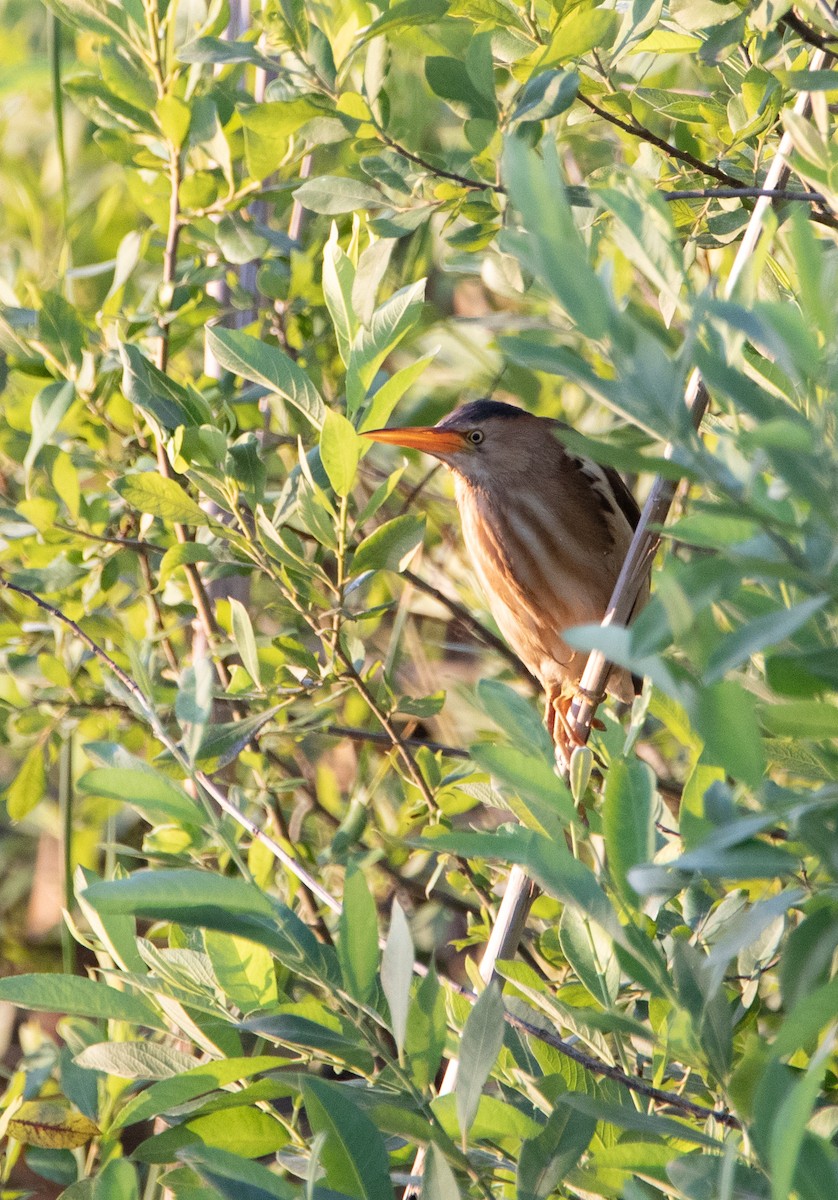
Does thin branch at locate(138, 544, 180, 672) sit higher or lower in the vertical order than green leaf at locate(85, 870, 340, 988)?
lower

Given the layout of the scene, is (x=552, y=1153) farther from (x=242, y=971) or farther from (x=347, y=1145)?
(x=242, y=971)

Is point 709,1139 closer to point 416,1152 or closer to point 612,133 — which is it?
point 416,1152

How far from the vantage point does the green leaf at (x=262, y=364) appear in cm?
184

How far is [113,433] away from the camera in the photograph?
2.79 metres

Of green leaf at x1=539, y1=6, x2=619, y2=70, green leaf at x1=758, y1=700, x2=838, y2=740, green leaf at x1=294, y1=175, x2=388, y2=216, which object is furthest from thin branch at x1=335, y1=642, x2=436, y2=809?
green leaf at x1=758, y1=700, x2=838, y2=740

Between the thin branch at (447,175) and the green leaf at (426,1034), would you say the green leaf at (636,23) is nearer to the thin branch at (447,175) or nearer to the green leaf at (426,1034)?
the thin branch at (447,175)

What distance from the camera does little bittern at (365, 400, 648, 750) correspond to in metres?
3.40

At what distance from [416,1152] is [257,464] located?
3.43 ft

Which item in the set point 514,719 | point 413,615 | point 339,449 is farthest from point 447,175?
point 413,615

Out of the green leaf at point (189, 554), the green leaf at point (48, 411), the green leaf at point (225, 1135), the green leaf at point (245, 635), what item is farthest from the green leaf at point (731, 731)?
the green leaf at point (48, 411)

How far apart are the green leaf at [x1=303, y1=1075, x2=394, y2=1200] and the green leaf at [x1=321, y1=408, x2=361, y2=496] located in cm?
83

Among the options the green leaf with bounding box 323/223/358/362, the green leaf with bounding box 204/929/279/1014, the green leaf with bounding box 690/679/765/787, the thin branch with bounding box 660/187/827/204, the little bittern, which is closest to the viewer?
the green leaf with bounding box 690/679/765/787

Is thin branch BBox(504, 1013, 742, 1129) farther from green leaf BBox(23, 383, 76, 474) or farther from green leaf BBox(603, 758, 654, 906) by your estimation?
green leaf BBox(23, 383, 76, 474)

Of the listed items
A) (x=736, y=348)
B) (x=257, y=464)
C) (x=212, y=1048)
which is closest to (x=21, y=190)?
(x=257, y=464)
